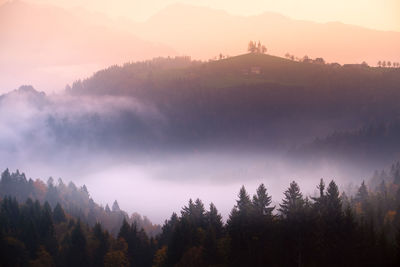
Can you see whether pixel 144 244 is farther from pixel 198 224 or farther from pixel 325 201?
pixel 325 201

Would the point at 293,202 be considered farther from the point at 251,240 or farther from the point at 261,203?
the point at 251,240

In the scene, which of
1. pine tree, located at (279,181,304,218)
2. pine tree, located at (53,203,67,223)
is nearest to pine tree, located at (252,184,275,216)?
pine tree, located at (279,181,304,218)

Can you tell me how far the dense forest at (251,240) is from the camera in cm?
6719

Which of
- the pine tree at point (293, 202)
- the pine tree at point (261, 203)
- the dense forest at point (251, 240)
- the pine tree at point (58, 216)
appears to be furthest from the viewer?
the pine tree at point (58, 216)

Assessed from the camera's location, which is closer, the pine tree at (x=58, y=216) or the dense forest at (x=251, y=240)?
the dense forest at (x=251, y=240)

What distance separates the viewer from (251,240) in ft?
235

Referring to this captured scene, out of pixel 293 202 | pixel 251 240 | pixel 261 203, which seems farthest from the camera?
pixel 261 203

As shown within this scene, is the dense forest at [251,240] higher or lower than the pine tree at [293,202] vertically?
lower

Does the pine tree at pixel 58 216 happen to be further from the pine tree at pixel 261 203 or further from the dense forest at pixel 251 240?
the pine tree at pixel 261 203

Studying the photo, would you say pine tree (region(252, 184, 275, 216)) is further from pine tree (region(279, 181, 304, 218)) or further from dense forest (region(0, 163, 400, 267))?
pine tree (region(279, 181, 304, 218))

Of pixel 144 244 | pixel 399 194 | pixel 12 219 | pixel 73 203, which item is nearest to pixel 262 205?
pixel 144 244

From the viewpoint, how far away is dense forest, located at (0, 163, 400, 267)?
67.2 metres

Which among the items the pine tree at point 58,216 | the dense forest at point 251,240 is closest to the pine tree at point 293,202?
the dense forest at point 251,240

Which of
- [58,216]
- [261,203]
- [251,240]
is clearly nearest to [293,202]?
[261,203]
